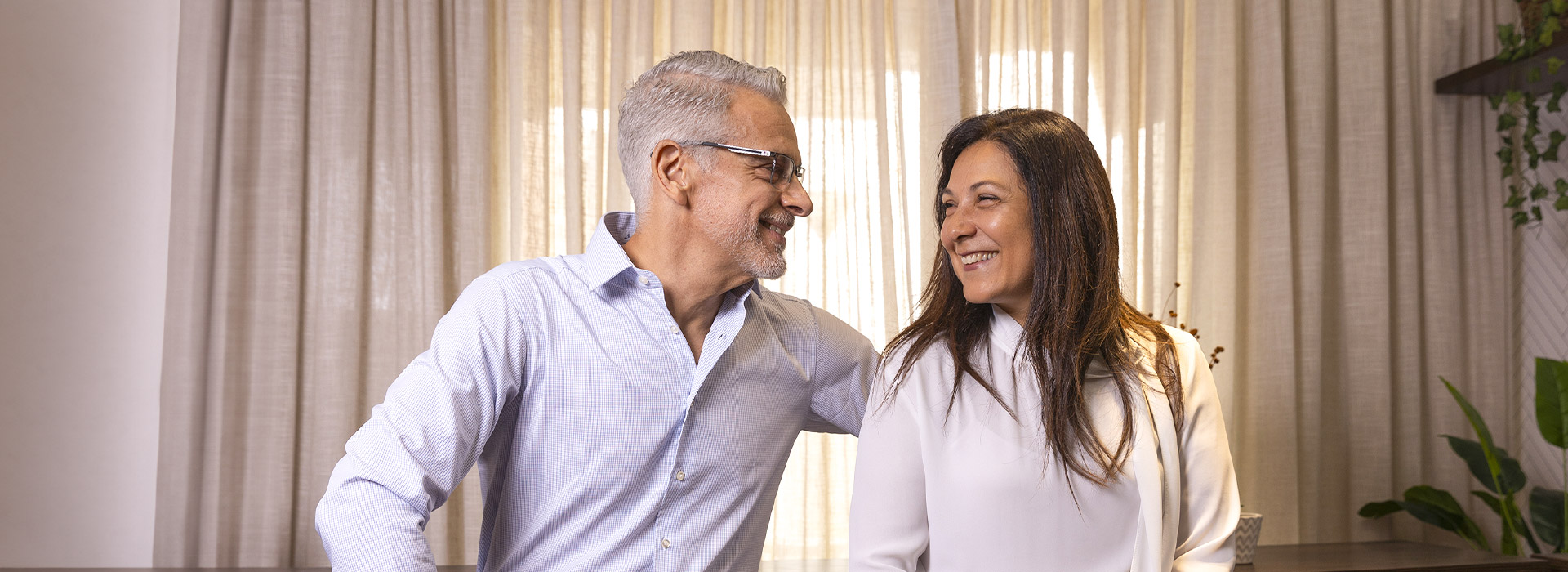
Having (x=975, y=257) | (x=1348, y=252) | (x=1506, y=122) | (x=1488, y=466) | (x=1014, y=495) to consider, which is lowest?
(x=1488, y=466)

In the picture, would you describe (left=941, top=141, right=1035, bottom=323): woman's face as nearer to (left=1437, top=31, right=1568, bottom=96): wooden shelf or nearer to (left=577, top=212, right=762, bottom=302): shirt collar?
(left=577, top=212, right=762, bottom=302): shirt collar

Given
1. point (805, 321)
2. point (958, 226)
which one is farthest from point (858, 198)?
point (958, 226)

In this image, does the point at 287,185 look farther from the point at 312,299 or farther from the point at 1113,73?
the point at 1113,73

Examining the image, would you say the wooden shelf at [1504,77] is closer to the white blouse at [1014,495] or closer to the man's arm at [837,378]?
the white blouse at [1014,495]

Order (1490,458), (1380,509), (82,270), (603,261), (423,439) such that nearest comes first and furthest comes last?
(423,439) → (603,261) → (82,270) → (1490,458) → (1380,509)

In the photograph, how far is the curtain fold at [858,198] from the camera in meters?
2.56

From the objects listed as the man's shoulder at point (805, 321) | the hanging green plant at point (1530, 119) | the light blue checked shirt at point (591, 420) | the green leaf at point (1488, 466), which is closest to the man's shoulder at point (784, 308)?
the man's shoulder at point (805, 321)

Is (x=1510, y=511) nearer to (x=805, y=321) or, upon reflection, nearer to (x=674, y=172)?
(x=805, y=321)

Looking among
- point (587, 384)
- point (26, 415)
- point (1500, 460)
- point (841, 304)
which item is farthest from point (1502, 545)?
point (26, 415)

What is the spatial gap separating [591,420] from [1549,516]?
266cm

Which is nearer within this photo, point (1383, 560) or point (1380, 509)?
point (1383, 560)

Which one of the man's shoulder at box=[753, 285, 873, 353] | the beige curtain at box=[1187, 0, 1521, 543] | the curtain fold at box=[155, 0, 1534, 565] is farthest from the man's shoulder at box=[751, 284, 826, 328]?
the beige curtain at box=[1187, 0, 1521, 543]

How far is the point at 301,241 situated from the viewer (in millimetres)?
2611

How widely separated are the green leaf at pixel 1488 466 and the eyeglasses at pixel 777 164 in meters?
2.14
